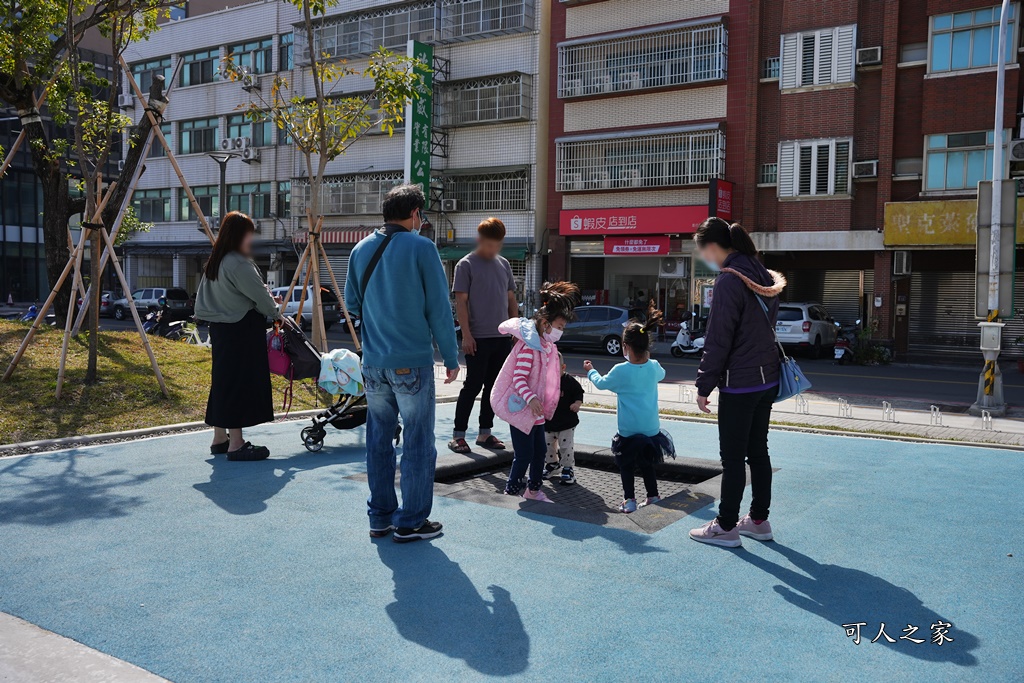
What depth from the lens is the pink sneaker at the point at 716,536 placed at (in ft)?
16.6

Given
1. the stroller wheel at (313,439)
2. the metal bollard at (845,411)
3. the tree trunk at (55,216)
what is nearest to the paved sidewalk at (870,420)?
the metal bollard at (845,411)

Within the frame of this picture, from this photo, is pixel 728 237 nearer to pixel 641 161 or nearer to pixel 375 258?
pixel 375 258

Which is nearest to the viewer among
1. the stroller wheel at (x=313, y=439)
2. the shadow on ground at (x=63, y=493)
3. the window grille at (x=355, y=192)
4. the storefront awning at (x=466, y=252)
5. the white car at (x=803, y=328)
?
the shadow on ground at (x=63, y=493)

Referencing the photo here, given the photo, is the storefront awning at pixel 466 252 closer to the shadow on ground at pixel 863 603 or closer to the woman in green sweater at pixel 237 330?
the woman in green sweater at pixel 237 330

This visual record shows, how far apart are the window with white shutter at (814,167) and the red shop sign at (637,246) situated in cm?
406

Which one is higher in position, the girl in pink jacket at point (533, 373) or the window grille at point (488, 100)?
the window grille at point (488, 100)

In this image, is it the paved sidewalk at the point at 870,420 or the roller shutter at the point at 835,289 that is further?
the roller shutter at the point at 835,289

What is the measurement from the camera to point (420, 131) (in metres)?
32.5

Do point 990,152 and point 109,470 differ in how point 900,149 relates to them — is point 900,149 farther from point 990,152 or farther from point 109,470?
point 109,470

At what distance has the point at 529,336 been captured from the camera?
589 centimetres

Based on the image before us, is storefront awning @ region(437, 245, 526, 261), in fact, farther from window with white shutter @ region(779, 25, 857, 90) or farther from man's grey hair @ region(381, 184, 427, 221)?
man's grey hair @ region(381, 184, 427, 221)

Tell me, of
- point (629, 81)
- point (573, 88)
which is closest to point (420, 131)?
point (573, 88)

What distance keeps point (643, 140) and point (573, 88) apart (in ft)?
10.8

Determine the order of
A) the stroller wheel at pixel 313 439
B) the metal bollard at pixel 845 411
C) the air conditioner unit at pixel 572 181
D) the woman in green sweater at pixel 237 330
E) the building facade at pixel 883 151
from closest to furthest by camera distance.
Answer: the woman in green sweater at pixel 237 330 < the stroller wheel at pixel 313 439 < the metal bollard at pixel 845 411 < the building facade at pixel 883 151 < the air conditioner unit at pixel 572 181
